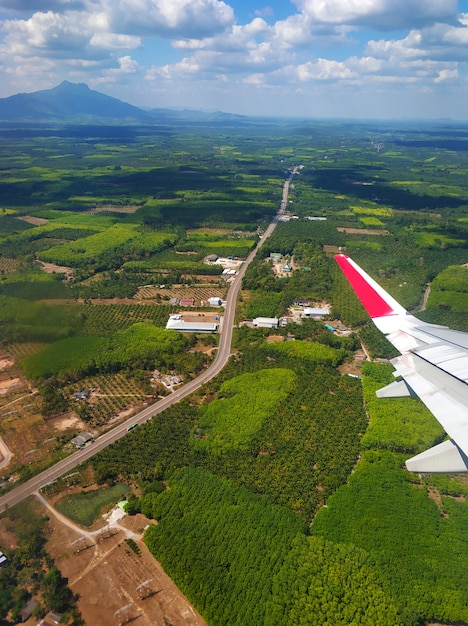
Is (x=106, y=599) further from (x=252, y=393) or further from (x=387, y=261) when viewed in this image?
(x=387, y=261)

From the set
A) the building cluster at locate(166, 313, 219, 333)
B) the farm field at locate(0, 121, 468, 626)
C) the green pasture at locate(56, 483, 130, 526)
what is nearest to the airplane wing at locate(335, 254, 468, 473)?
the farm field at locate(0, 121, 468, 626)

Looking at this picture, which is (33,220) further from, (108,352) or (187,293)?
(108,352)

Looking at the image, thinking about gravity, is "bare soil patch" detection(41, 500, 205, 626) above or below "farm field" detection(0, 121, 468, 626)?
below

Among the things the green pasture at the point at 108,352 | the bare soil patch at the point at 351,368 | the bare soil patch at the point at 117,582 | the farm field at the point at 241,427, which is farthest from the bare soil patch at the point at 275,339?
the bare soil patch at the point at 117,582

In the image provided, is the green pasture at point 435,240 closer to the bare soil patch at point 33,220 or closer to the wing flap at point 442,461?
the wing flap at point 442,461

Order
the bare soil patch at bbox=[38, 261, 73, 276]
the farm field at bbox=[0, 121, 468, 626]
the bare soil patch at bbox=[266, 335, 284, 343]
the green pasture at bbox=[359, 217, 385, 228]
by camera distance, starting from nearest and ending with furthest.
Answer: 1. the farm field at bbox=[0, 121, 468, 626]
2. the bare soil patch at bbox=[266, 335, 284, 343]
3. the bare soil patch at bbox=[38, 261, 73, 276]
4. the green pasture at bbox=[359, 217, 385, 228]

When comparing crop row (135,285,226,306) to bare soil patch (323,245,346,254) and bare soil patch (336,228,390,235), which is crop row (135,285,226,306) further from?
bare soil patch (336,228,390,235)

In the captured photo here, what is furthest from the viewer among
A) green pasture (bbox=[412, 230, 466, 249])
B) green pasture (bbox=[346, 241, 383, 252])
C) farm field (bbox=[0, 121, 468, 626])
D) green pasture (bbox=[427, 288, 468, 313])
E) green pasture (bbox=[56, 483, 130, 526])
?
green pasture (bbox=[412, 230, 466, 249])
